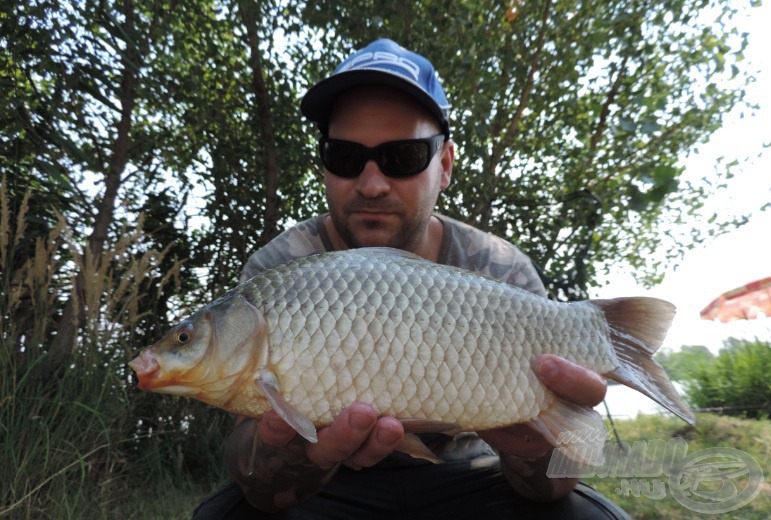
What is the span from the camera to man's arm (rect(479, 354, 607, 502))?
954 millimetres

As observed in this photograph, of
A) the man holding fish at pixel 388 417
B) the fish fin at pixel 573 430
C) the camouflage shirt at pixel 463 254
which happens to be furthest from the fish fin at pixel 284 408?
the camouflage shirt at pixel 463 254

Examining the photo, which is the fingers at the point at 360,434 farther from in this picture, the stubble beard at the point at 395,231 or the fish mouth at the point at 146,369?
the stubble beard at the point at 395,231

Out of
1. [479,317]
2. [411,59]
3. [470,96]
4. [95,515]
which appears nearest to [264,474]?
[479,317]

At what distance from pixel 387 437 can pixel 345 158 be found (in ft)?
2.99

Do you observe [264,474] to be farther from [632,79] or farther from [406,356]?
[632,79]

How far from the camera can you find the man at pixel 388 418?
100cm

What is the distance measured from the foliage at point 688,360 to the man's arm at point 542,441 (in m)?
4.08

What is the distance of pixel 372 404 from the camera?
35.3 inches

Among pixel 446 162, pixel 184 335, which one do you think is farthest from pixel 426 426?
pixel 446 162

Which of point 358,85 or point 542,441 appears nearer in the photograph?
point 542,441

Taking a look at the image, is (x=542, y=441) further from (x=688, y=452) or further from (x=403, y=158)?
(x=403, y=158)

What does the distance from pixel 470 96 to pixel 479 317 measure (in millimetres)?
2445

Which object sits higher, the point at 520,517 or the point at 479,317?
the point at 479,317

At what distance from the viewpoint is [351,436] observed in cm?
90
